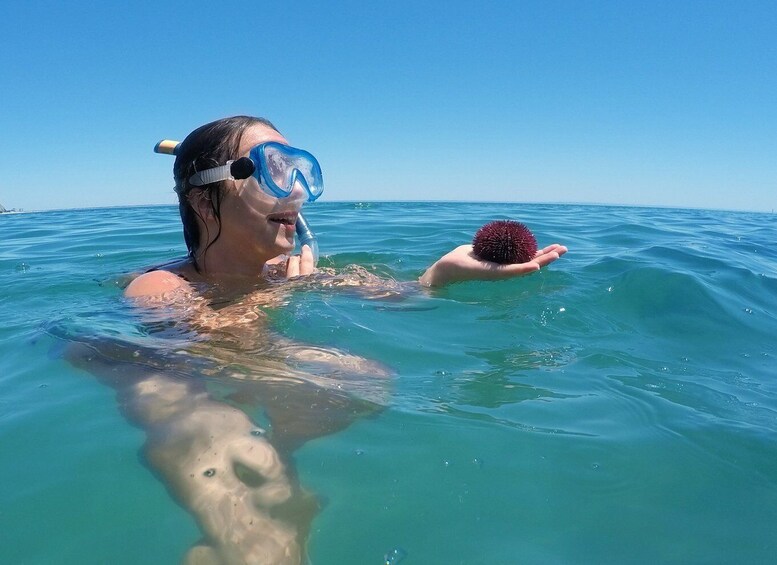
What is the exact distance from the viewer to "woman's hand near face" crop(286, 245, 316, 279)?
4000mm

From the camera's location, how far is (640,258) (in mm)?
5582

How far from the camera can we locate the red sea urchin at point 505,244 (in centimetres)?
308

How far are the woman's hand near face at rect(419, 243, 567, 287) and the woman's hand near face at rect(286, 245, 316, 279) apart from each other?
3.19 ft

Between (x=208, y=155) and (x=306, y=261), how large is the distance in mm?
1158

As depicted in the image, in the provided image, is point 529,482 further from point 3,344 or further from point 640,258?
point 640,258

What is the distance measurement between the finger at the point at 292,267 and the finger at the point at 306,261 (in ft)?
0.11

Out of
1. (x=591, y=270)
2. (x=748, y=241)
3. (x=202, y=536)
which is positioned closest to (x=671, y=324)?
(x=591, y=270)

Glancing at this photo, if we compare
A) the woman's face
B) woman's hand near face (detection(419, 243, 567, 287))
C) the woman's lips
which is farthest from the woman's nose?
woman's hand near face (detection(419, 243, 567, 287))

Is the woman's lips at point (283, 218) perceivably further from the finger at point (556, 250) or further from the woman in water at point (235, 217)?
the finger at point (556, 250)

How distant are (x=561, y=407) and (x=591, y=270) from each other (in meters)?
2.99

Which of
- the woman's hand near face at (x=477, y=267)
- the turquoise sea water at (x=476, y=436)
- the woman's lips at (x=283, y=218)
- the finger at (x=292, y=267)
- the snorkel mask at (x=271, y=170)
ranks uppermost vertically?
the snorkel mask at (x=271, y=170)

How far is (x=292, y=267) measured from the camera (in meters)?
4.05

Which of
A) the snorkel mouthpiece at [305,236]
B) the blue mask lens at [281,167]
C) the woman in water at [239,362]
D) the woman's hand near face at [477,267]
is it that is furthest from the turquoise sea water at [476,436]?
the blue mask lens at [281,167]

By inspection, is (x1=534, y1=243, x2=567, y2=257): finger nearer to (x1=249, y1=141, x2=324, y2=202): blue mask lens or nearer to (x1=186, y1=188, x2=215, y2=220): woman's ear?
(x1=249, y1=141, x2=324, y2=202): blue mask lens
